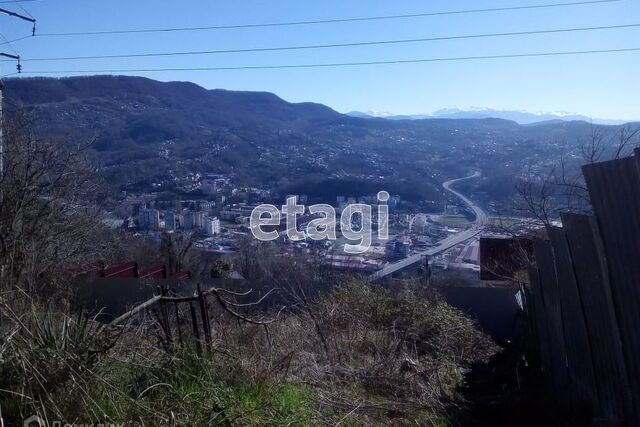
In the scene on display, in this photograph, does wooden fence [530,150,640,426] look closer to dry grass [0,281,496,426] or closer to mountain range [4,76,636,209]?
dry grass [0,281,496,426]

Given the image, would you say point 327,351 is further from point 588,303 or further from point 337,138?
point 337,138

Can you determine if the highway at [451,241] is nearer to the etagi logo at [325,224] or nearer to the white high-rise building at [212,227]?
the etagi logo at [325,224]

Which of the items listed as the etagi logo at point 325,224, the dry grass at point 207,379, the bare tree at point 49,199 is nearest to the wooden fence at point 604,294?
the dry grass at point 207,379

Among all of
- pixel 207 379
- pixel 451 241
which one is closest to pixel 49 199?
pixel 451 241

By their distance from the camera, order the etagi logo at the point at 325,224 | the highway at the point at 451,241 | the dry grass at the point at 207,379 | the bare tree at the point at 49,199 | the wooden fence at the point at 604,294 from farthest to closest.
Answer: the etagi logo at the point at 325,224 → the highway at the point at 451,241 → the bare tree at the point at 49,199 → the wooden fence at the point at 604,294 → the dry grass at the point at 207,379

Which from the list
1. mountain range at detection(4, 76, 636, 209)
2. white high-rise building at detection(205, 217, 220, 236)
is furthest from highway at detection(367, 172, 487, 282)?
white high-rise building at detection(205, 217, 220, 236)

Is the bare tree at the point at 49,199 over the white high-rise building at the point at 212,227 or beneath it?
over
